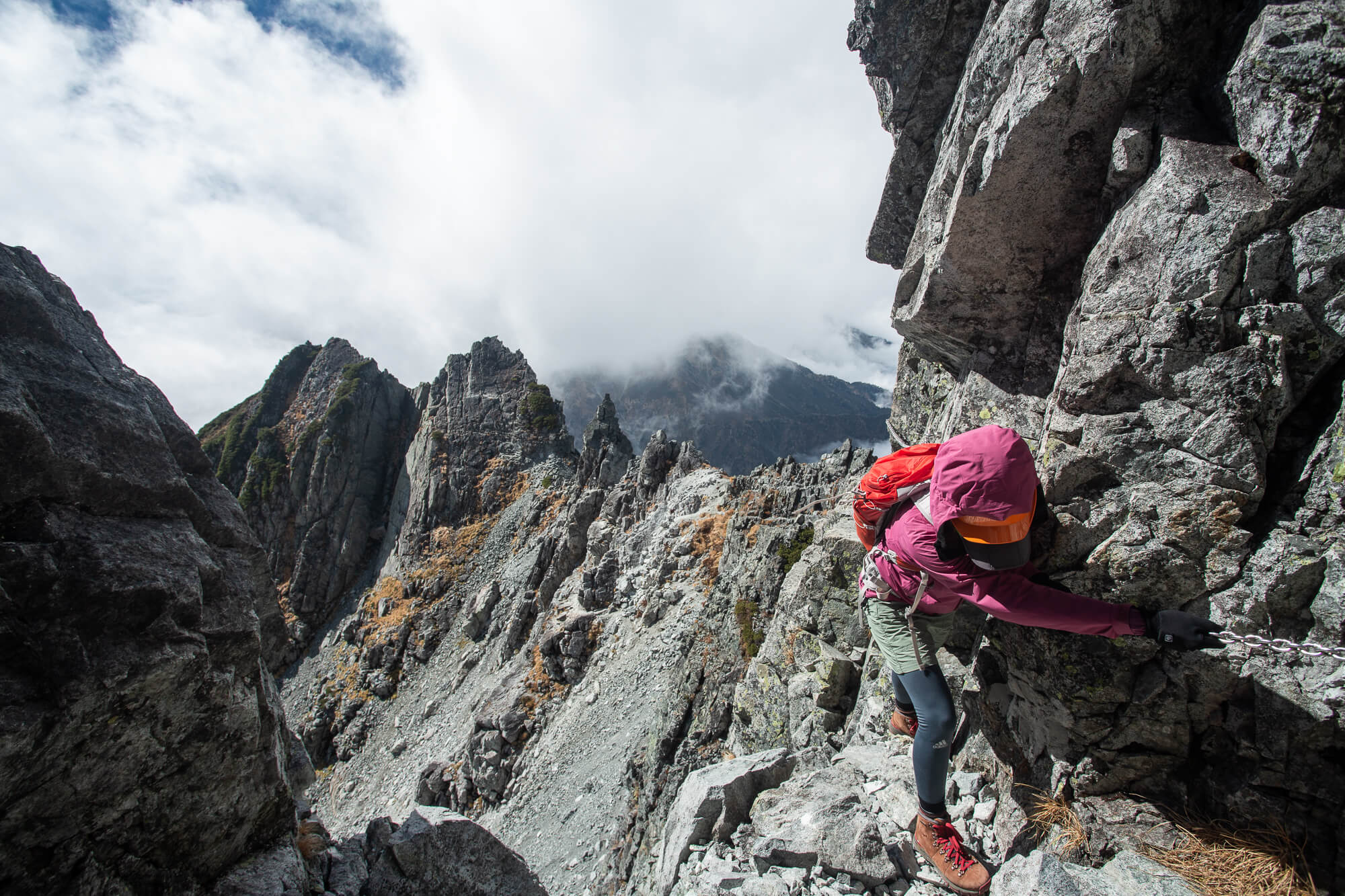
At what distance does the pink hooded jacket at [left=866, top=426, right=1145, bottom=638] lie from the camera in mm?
4938

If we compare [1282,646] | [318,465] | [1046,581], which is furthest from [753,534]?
[318,465]

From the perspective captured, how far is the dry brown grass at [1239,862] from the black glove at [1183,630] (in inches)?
64.0

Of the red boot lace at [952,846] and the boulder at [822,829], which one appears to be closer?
the red boot lace at [952,846]

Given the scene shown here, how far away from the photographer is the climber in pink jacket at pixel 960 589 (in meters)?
4.94

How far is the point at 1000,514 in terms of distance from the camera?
493 cm

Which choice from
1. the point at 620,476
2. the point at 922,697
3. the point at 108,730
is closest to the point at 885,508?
the point at 922,697

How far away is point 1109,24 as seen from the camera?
18.4 feet

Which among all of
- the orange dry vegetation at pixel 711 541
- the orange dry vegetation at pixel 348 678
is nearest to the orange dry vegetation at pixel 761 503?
the orange dry vegetation at pixel 711 541

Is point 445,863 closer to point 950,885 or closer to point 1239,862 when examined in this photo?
point 950,885

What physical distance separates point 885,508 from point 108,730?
916cm

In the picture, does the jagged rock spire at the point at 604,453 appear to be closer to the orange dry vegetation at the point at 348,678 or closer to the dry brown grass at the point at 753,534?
the dry brown grass at the point at 753,534

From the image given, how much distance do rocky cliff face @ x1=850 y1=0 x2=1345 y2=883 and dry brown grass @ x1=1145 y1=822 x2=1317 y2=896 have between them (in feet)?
0.61

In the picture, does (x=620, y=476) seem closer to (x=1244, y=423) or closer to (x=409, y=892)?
(x=409, y=892)

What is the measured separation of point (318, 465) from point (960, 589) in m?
71.0
